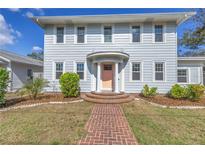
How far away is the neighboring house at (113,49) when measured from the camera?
10664 mm

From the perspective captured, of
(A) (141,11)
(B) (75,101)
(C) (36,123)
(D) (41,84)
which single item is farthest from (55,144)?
(A) (141,11)

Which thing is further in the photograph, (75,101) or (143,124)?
(75,101)

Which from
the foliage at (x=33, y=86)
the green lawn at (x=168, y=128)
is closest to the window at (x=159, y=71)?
the green lawn at (x=168, y=128)

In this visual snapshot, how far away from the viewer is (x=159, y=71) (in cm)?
1090

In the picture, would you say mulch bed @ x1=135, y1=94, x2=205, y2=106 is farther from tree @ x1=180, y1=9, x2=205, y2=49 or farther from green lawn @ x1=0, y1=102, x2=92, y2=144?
tree @ x1=180, y1=9, x2=205, y2=49

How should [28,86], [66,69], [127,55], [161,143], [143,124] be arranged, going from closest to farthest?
[161,143] < [143,124] < [28,86] < [127,55] < [66,69]

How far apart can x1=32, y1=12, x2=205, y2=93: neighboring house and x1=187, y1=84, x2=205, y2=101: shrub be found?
5.07ft

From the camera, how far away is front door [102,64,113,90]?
10928 millimetres

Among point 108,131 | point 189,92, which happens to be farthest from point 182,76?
point 108,131

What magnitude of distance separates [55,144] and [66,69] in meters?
8.11

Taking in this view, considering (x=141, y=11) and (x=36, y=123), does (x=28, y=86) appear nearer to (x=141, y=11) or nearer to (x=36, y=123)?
(x=36, y=123)

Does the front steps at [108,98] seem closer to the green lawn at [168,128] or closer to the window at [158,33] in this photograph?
the green lawn at [168,128]

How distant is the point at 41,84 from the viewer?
8.85m

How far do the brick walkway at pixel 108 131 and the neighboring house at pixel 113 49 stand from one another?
4.85 meters
